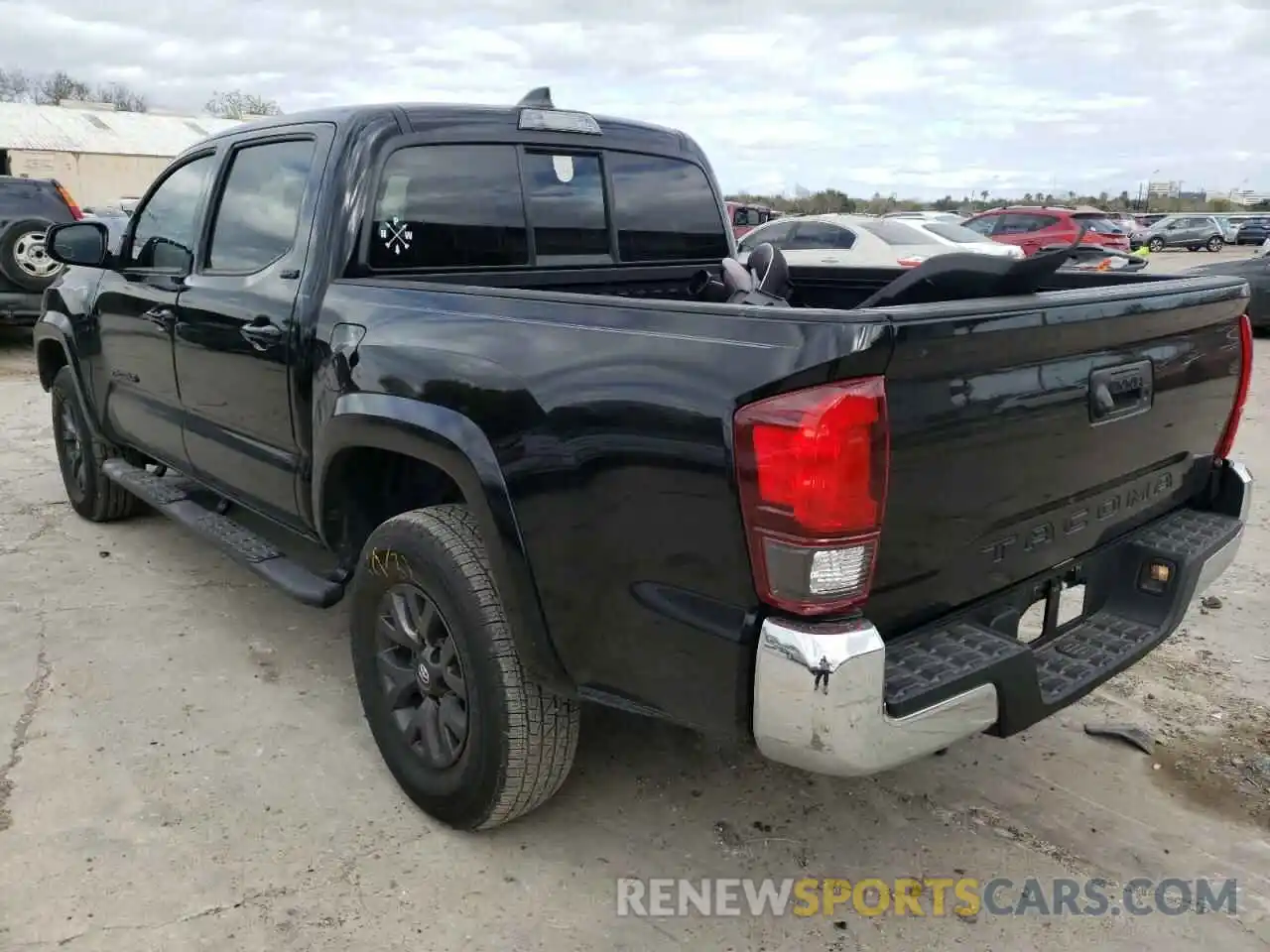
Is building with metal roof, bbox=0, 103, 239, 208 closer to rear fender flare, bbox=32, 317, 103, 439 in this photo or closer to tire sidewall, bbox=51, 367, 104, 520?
tire sidewall, bbox=51, 367, 104, 520

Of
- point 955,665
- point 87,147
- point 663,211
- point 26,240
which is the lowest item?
point 955,665

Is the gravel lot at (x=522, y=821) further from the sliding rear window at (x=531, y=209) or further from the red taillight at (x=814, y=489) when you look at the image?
the sliding rear window at (x=531, y=209)

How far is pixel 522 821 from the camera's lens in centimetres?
294

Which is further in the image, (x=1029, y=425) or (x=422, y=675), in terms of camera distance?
(x=422, y=675)

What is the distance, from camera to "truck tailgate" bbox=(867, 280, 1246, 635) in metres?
2.04

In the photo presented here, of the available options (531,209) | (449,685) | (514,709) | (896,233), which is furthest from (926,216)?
(514,709)

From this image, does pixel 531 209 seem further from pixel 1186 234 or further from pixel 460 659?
pixel 1186 234

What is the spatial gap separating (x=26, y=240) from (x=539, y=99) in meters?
8.03

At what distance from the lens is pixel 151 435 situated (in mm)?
4445

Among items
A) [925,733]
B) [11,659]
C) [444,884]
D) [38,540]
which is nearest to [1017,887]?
[925,733]

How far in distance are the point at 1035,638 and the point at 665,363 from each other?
130 cm

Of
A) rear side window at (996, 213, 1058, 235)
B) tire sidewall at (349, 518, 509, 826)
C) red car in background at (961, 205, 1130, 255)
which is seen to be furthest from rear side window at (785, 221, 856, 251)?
tire sidewall at (349, 518, 509, 826)

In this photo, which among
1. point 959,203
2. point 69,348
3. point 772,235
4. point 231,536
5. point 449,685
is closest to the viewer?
point 449,685

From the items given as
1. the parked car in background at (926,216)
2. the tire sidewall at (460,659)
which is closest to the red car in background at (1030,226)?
the parked car in background at (926,216)
